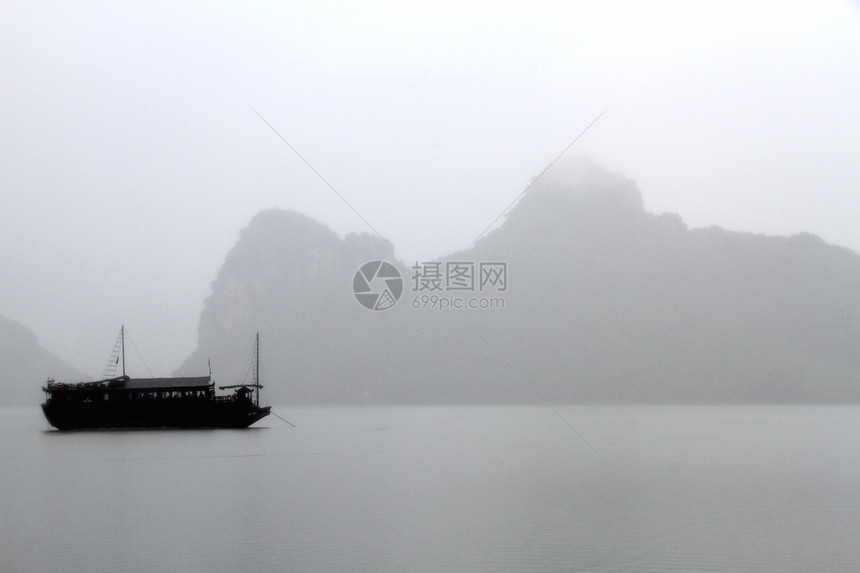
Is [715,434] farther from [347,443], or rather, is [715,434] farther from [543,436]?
[347,443]

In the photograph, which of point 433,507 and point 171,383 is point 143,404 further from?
point 433,507

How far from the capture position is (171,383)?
77.3ft

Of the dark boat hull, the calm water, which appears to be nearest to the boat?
the dark boat hull

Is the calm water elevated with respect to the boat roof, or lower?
lower

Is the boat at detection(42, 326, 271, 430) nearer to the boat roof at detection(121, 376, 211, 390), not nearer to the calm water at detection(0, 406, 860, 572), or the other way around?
the boat roof at detection(121, 376, 211, 390)

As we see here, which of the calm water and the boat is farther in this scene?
the boat

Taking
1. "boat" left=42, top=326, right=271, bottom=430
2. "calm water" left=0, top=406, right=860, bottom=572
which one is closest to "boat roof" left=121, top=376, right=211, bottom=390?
"boat" left=42, top=326, right=271, bottom=430

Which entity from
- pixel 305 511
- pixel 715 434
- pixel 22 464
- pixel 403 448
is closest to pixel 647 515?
pixel 305 511

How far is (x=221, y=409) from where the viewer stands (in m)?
23.7

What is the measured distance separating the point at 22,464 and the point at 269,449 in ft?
17.2

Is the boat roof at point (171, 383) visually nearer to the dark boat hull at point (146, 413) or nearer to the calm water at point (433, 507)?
the dark boat hull at point (146, 413)

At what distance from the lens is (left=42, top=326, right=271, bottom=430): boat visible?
23.2 meters

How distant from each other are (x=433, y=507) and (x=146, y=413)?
50.8 ft

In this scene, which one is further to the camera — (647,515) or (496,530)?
(647,515)
